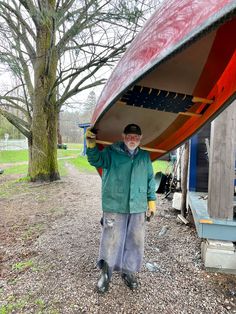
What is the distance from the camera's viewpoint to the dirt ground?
239cm

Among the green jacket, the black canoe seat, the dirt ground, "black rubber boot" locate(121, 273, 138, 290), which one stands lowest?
the dirt ground

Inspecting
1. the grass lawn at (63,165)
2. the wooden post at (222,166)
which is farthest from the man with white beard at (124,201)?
the grass lawn at (63,165)

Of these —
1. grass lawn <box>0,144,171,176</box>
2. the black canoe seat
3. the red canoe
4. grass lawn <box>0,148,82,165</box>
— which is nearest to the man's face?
the red canoe

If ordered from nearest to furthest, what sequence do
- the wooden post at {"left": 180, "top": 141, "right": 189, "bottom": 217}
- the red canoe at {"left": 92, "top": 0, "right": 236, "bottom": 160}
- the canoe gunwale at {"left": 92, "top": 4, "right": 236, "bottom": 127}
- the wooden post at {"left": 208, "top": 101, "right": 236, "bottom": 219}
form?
1. the canoe gunwale at {"left": 92, "top": 4, "right": 236, "bottom": 127}
2. the red canoe at {"left": 92, "top": 0, "right": 236, "bottom": 160}
3. the wooden post at {"left": 208, "top": 101, "right": 236, "bottom": 219}
4. the wooden post at {"left": 180, "top": 141, "right": 189, "bottom": 217}

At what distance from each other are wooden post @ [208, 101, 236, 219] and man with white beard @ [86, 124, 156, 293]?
1.00 m

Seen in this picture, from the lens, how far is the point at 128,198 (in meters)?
2.50

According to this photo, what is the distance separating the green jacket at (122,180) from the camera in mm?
2486

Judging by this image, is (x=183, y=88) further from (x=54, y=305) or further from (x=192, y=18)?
(x=54, y=305)

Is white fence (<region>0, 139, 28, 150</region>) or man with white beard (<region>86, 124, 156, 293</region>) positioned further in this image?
white fence (<region>0, 139, 28, 150</region>)

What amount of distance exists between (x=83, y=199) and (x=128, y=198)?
4.28 metres

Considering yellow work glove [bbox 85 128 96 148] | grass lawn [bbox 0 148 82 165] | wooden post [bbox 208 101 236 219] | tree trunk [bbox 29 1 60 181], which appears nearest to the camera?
yellow work glove [bbox 85 128 96 148]

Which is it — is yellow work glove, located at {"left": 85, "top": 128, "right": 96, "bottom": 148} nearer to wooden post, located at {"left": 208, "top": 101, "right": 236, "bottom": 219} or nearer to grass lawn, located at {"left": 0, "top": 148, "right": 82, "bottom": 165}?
wooden post, located at {"left": 208, "top": 101, "right": 236, "bottom": 219}

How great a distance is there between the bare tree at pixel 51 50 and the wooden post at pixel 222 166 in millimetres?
3474

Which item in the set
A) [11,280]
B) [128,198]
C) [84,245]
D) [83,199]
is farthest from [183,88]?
[83,199]
